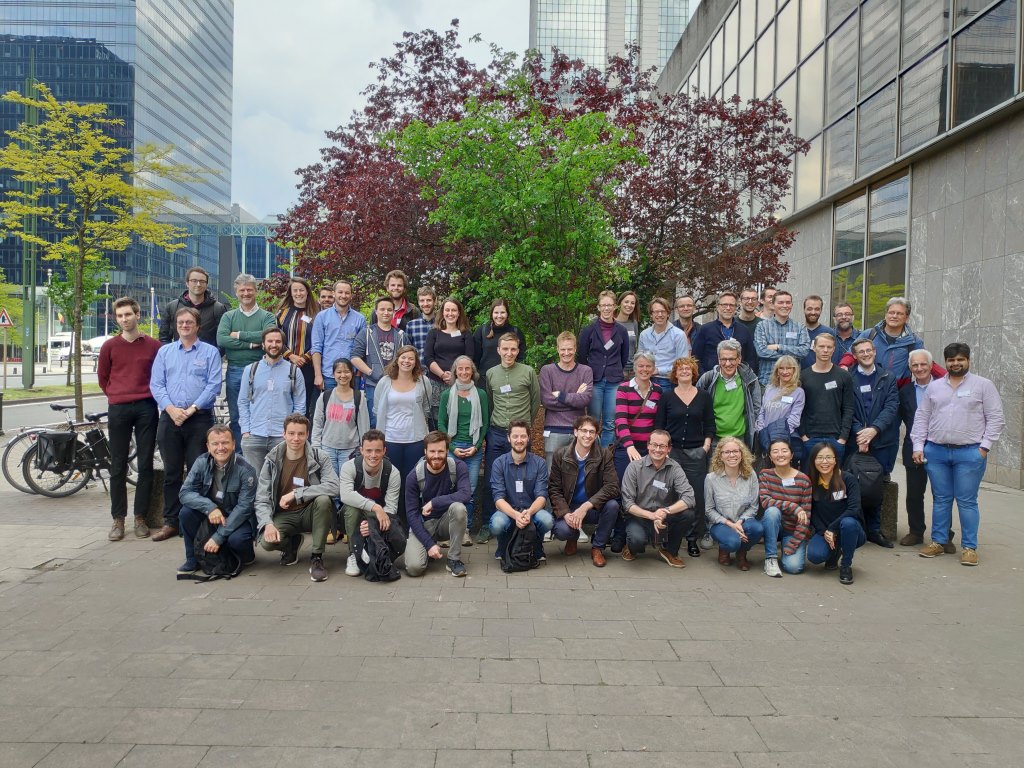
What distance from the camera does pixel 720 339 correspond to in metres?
7.80

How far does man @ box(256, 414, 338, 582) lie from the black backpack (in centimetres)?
148

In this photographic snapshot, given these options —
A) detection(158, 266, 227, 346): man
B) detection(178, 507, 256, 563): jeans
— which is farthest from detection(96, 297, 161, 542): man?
detection(178, 507, 256, 563): jeans

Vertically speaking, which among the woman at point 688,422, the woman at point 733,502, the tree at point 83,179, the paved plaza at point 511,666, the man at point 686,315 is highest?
the tree at point 83,179

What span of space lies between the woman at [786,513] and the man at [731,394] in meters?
0.79

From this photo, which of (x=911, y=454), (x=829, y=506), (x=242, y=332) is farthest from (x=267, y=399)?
(x=911, y=454)

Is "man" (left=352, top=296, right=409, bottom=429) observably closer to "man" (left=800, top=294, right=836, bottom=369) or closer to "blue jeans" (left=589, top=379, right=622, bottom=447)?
"blue jeans" (left=589, top=379, right=622, bottom=447)

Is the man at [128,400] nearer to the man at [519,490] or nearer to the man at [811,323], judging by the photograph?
the man at [519,490]

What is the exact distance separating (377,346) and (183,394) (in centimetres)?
190

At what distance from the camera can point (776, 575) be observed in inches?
237

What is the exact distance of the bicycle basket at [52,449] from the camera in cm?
852

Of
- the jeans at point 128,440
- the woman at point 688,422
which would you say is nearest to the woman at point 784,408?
the woman at point 688,422

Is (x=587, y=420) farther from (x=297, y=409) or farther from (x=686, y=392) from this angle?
(x=297, y=409)

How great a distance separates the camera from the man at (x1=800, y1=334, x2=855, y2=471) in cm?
682

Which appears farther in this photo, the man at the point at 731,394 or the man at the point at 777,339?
the man at the point at 777,339
